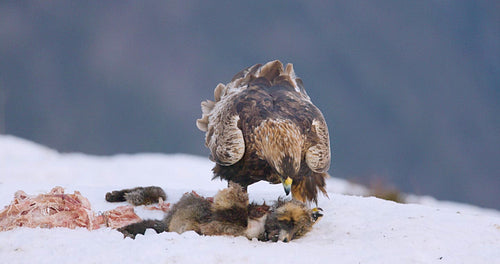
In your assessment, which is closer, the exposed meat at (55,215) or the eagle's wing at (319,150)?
the exposed meat at (55,215)

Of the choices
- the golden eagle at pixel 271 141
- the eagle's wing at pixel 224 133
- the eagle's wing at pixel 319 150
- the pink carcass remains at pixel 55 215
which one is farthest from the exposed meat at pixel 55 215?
the eagle's wing at pixel 319 150

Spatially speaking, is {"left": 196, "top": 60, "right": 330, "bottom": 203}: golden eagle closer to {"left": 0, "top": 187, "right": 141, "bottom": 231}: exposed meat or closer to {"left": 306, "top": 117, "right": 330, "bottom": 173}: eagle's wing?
{"left": 306, "top": 117, "right": 330, "bottom": 173}: eagle's wing

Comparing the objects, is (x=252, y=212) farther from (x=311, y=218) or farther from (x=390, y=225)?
(x=390, y=225)

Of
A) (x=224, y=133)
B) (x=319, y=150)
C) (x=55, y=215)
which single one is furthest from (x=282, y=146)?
(x=55, y=215)

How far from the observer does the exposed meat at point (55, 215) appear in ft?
18.4

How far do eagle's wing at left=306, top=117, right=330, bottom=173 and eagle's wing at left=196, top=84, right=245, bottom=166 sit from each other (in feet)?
2.95

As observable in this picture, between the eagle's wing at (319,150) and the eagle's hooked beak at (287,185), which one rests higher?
the eagle's wing at (319,150)

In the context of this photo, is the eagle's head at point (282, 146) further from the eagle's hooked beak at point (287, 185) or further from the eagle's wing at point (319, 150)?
the eagle's wing at point (319, 150)

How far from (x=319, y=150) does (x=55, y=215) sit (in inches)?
131

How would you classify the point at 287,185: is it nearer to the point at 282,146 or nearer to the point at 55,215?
the point at 282,146

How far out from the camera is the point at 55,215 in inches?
226

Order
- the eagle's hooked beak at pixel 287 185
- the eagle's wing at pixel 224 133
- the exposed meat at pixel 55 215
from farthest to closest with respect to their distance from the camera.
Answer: the eagle's wing at pixel 224 133 < the eagle's hooked beak at pixel 287 185 < the exposed meat at pixel 55 215

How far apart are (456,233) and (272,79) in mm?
3470

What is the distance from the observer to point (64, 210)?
5914mm
